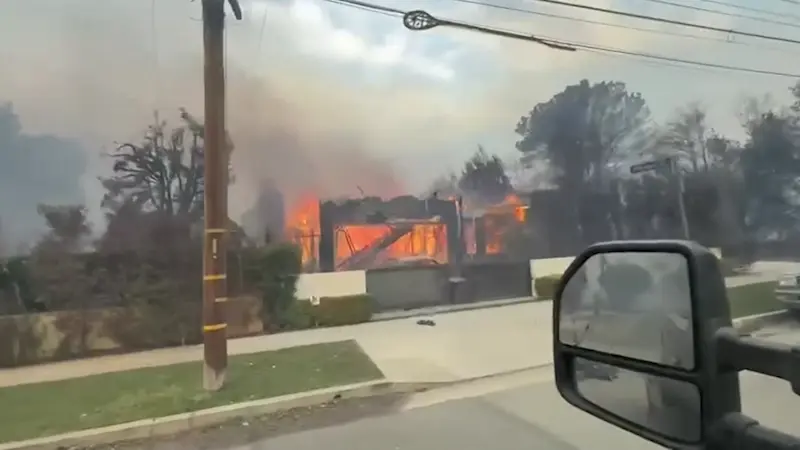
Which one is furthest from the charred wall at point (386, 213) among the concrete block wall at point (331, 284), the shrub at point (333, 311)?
the shrub at point (333, 311)

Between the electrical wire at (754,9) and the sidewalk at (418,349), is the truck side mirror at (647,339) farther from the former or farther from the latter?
the electrical wire at (754,9)

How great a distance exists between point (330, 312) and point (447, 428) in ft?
20.8

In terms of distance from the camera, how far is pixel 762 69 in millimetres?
15312

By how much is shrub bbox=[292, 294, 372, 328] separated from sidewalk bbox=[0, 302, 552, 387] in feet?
1.05

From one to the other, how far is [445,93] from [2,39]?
11.9 meters

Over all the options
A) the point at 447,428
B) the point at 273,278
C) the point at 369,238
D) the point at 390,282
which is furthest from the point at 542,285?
the point at 447,428

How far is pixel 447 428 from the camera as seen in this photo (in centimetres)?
434

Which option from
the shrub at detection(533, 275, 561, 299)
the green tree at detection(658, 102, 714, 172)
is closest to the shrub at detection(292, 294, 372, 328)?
the shrub at detection(533, 275, 561, 299)

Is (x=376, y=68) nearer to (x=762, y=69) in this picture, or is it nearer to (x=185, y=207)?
(x=185, y=207)

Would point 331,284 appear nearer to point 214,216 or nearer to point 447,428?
point 214,216

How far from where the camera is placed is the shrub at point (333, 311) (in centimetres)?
1027

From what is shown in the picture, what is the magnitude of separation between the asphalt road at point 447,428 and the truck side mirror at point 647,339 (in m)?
2.60

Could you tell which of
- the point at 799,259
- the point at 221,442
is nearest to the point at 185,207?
the point at 221,442

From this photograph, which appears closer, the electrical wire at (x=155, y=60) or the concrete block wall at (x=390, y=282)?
the concrete block wall at (x=390, y=282)
